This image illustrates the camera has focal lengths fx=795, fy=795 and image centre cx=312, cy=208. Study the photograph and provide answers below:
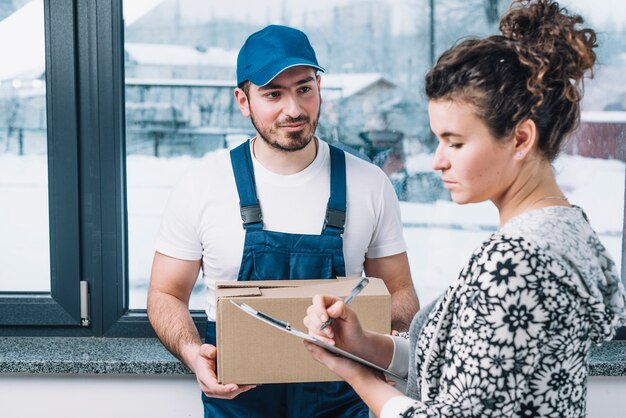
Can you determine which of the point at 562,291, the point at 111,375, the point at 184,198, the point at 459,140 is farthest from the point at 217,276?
the point at 562,291

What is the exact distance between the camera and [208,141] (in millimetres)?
2137

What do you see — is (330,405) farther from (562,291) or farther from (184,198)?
(562,291)

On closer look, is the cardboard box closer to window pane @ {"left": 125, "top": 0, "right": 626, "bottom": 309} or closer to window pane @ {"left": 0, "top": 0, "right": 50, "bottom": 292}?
window pane @ {"left": 125, "top": 0, "right": 626, "bottom": 309}

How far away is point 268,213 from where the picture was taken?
65.6 inches

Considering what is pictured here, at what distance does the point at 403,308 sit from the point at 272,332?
452 millimetres

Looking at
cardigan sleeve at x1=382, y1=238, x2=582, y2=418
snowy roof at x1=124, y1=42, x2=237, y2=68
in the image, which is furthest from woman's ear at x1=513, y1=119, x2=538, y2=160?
snowy roof at x1=124, y1=42, x2=237, y2=68

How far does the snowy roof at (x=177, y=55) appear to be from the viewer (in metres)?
2.11

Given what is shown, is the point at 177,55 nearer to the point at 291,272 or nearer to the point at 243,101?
the point at 243,101

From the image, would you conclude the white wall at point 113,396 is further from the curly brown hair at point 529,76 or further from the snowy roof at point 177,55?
the curly brown hair at point 529,76

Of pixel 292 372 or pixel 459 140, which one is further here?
pixel 292 372

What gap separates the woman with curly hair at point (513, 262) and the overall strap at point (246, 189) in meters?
0.55

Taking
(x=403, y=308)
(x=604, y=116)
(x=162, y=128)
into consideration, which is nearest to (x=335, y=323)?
(x=403, y=308)

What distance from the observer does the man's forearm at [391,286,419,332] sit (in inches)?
67.2

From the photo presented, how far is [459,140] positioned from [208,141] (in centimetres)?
121
